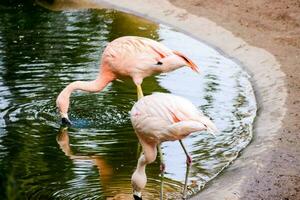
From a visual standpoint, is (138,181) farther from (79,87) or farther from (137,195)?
(79,87)

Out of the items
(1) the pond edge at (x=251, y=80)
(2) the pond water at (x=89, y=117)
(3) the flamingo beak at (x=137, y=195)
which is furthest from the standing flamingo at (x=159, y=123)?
(1) the pond edge at (x=251, y=80)

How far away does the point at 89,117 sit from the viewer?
787 centimetres

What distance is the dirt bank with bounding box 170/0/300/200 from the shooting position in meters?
6.02

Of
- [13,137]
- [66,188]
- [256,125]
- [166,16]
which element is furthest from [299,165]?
[166,16]

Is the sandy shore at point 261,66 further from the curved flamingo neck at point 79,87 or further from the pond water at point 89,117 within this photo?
the curved flamingo neck at point 79,87

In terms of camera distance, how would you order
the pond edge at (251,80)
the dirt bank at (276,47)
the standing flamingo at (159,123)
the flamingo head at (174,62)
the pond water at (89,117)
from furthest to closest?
the flamingo head at (174,62), the pond water at (89,117), the pond edge at (251,80), the dirt bank at (276,47), the standing flamingo at (159,123)

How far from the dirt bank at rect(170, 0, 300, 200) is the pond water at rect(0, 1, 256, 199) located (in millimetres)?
472

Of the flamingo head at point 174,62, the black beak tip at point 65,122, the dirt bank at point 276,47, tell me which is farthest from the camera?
the black beak tip at point 65,122

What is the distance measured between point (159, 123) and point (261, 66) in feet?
15.4

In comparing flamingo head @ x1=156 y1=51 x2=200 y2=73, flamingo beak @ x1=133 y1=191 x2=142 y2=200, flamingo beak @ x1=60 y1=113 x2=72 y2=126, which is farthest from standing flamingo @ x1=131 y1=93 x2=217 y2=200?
flamingo beak @ x1=60 y1=113 x2=72 y2=126

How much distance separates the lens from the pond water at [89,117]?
249 inches

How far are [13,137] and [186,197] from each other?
2.21 metres

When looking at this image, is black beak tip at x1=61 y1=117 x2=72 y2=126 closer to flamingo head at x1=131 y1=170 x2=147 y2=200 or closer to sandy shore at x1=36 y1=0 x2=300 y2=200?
sandy shore at x1=36 y1=0 x2=300 y2=200

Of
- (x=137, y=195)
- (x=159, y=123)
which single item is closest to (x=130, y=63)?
(x=159, y=123)
